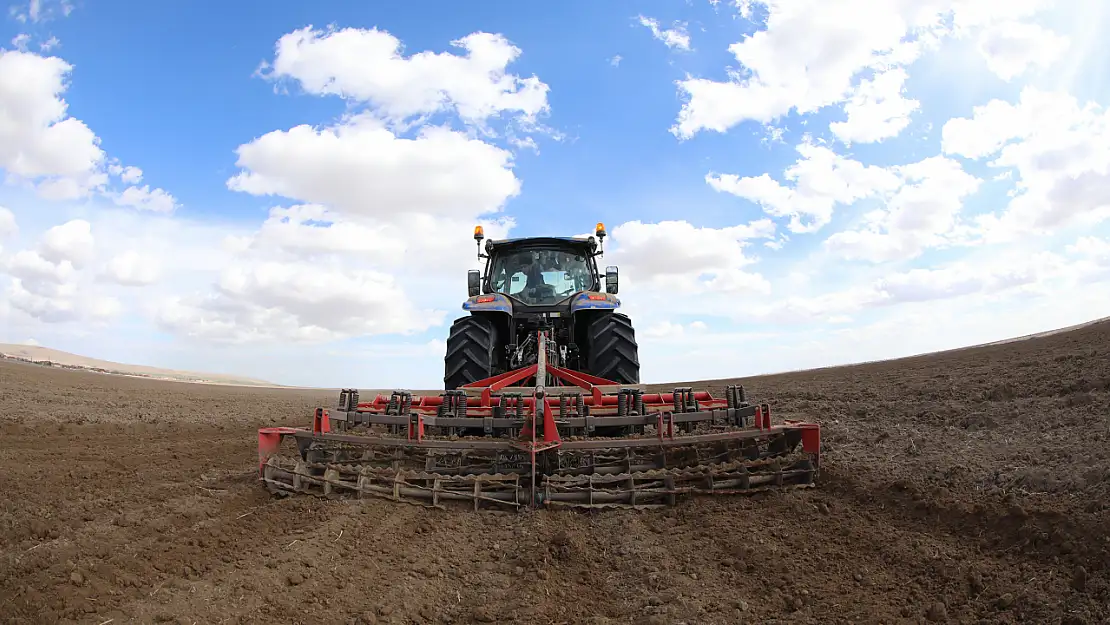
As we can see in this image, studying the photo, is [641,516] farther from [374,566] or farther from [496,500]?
[374,566]

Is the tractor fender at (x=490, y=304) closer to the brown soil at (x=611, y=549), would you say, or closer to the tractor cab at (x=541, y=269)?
the tractor cab at (x=541, y=269)

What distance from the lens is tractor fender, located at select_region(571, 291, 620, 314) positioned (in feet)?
23.2

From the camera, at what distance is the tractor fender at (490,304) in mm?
7145

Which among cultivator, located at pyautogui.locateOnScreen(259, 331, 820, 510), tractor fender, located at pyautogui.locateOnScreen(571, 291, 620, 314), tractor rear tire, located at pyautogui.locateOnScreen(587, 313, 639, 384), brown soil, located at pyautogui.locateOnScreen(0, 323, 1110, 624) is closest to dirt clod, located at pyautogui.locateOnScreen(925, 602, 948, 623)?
brown soil, located at pyautogui.locateOnScreen(0, 323, 1110, 624)

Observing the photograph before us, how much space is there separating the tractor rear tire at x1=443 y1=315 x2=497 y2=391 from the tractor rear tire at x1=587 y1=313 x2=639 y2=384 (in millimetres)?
1081

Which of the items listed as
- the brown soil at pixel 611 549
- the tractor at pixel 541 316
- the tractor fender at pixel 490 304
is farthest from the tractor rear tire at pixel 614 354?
the brown soil at pixel 611 549

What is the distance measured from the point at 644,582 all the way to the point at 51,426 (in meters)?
8.34

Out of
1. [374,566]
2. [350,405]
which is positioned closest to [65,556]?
[374,566]

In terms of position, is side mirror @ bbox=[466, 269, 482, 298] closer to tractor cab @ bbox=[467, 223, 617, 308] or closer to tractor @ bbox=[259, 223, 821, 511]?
tractor cab @ bbox=[467, 223, 617, 308]

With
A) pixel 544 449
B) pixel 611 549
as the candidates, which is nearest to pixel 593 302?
pixel 544 449

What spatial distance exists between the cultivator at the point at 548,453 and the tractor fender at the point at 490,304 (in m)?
1.89

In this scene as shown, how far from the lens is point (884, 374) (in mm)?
12156

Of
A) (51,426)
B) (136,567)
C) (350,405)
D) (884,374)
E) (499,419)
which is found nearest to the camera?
(136,567)

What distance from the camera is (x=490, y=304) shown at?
717 centimetres
